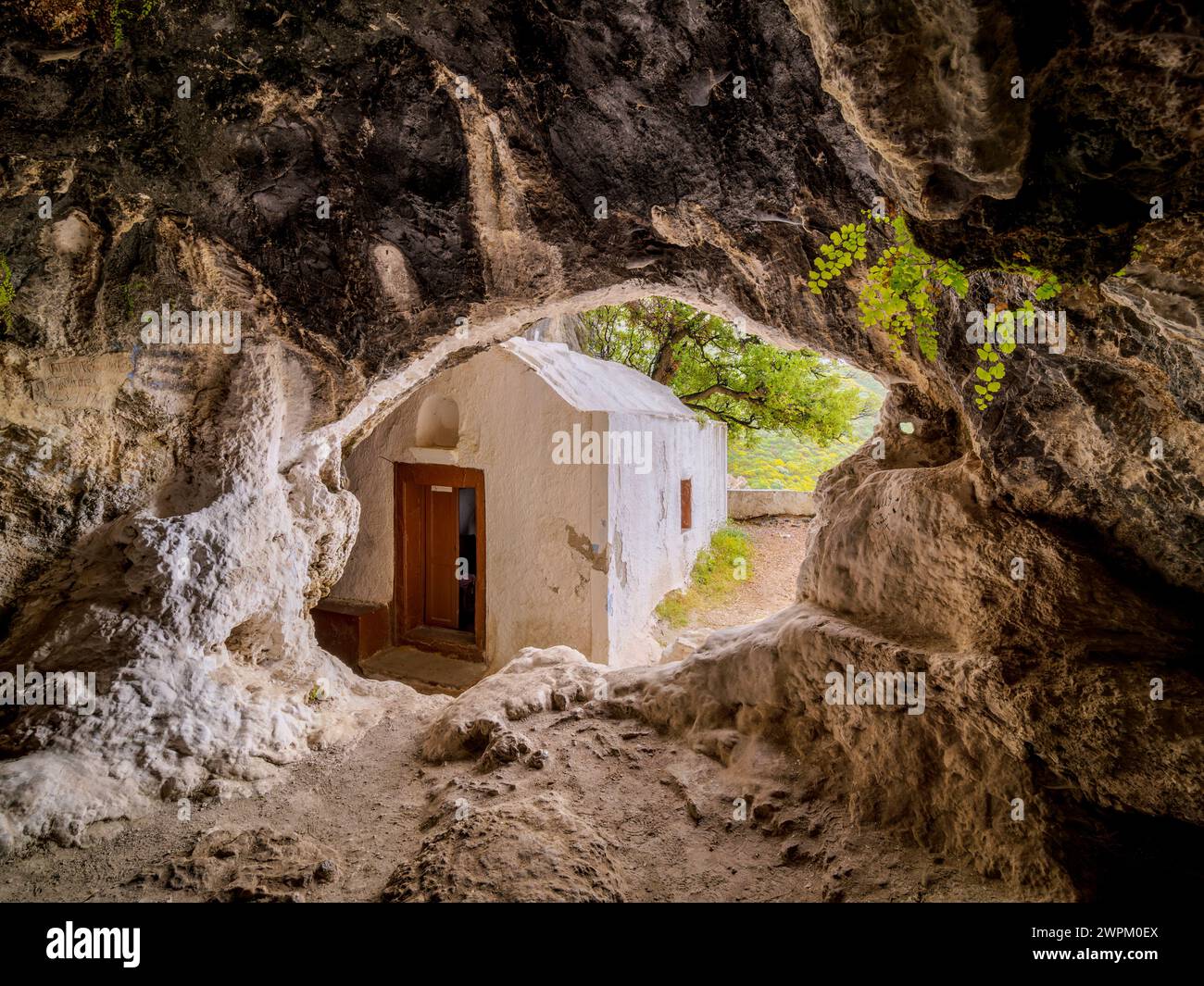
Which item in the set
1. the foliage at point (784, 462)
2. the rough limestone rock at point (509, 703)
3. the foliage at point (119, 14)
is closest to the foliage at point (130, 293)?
the foliage at point (119, 14)

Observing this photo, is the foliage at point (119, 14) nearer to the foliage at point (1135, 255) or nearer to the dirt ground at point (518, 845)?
the dirt ground at point (518, 845)

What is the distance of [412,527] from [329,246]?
616 cm

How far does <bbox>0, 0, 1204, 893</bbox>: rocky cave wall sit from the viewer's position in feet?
6.86

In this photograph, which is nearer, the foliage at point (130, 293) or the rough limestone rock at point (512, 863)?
the rough limestone rock at point (512, 863)

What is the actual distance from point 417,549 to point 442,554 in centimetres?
42

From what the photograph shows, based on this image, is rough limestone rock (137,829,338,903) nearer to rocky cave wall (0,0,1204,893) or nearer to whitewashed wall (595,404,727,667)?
rocky cave wall (0,0,1204,893)

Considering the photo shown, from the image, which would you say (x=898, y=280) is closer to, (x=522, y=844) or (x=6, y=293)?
(x=522, y=844)

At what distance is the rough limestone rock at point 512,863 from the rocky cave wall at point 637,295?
4.94ft

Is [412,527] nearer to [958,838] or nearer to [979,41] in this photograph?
[958,838]

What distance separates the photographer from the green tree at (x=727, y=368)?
15.8 meters

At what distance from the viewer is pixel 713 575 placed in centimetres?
1352

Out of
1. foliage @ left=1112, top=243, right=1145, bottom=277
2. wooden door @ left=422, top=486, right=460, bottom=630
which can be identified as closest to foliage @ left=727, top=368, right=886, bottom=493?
wooden door @ left=422, top=486, right=460, bottom=630

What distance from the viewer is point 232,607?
4.87m
